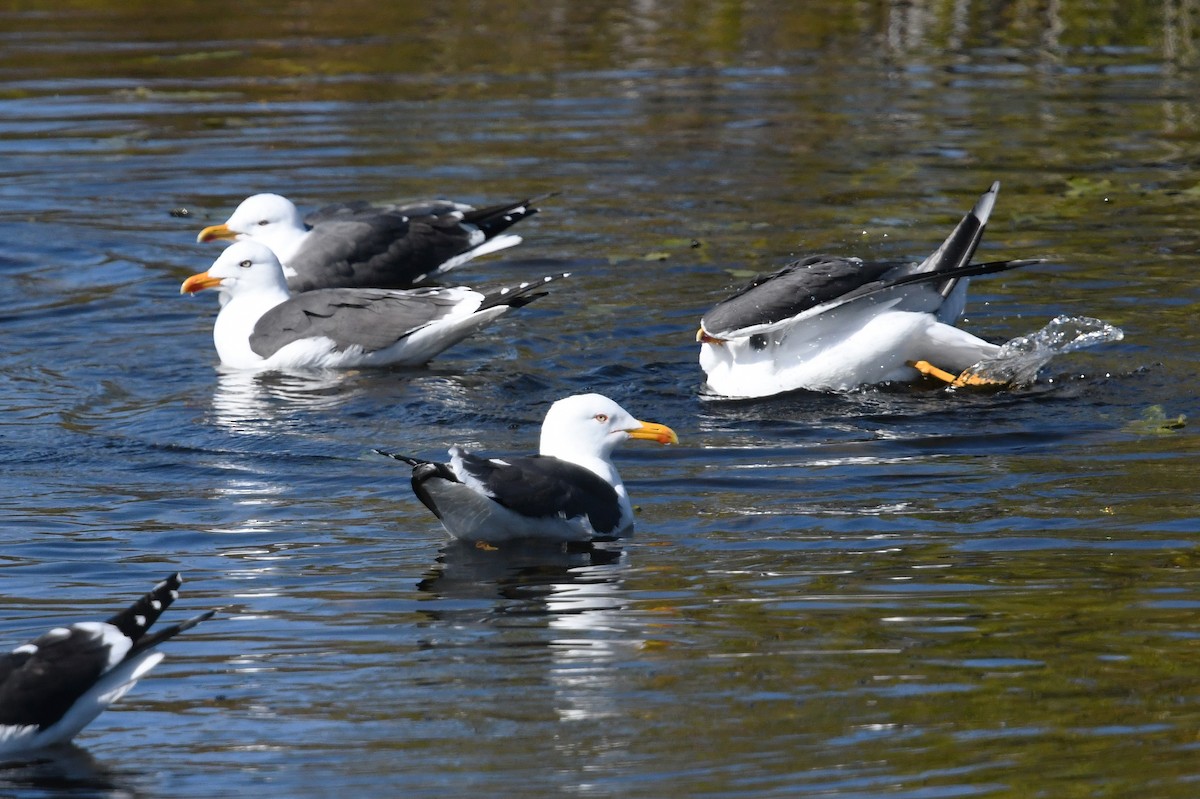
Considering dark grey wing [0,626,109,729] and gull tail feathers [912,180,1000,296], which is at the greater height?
gull tail feathers [912,180,1000,296]

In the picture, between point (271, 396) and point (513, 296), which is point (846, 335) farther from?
point (271, 396)

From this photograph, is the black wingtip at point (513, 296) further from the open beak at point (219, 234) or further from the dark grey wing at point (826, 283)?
the open beak at point (219, 234)

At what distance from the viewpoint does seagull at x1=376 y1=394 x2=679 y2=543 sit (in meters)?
7.70

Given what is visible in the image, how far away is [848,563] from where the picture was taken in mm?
7281

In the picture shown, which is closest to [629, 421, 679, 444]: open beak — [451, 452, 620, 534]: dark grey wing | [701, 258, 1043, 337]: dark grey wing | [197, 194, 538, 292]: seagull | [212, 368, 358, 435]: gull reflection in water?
[451, 452, 620, 534]: dark grey wing

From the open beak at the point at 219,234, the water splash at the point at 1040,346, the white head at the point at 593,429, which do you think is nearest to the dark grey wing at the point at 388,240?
the open beak at the point at 219,234

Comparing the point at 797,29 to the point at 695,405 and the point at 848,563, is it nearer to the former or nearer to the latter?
the point at 695,405

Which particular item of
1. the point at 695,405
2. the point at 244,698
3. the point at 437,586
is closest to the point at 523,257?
the point at 695,405

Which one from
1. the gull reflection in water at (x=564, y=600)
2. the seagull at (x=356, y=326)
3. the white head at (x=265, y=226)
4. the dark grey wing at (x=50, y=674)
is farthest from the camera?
the white head at (x=265, y=226)

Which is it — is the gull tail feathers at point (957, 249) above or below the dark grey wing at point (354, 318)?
above

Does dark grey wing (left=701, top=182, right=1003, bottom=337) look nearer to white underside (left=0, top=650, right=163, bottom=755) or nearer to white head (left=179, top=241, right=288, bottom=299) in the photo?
white head (left=179, top=241, right=288, bottom=299)

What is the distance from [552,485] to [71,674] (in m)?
2.76

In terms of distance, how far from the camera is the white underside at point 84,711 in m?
5.61

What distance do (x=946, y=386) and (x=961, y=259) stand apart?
2.53 ft
